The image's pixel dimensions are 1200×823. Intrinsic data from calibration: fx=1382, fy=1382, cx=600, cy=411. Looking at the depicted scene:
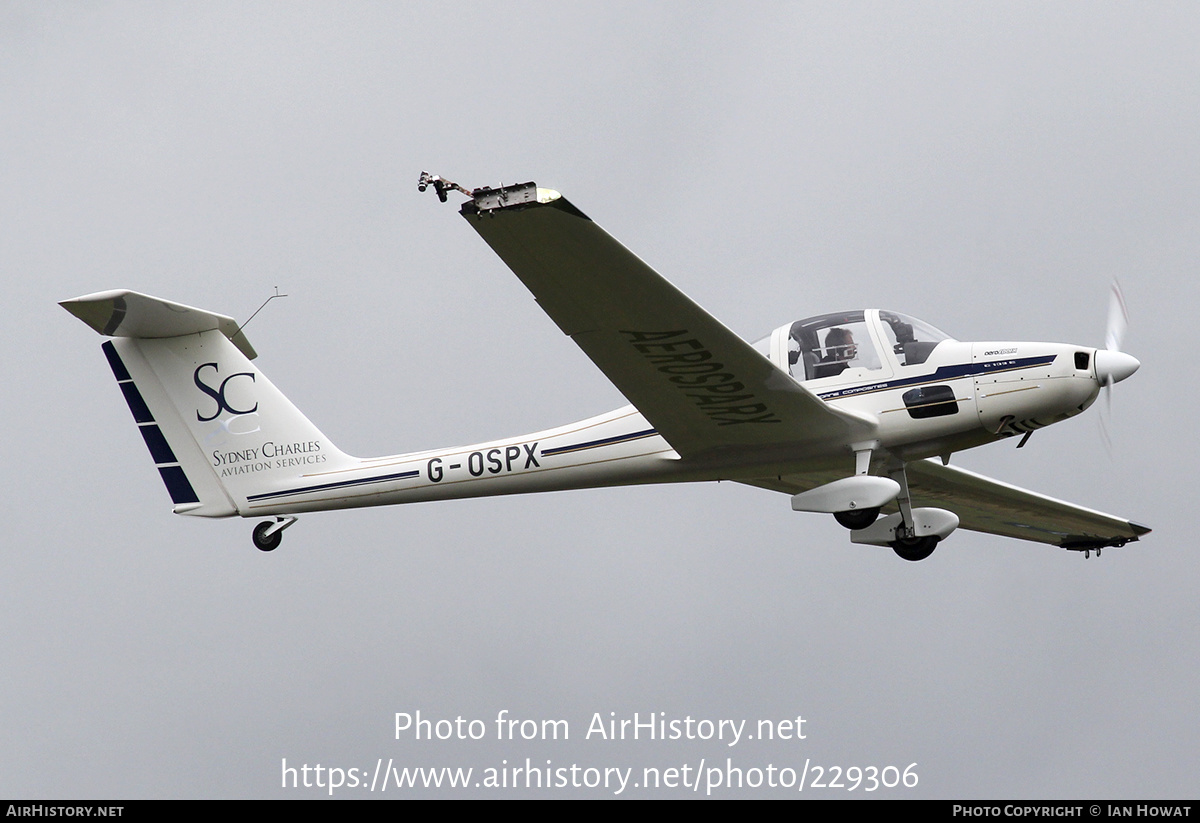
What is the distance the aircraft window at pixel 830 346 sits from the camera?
12.8 meters

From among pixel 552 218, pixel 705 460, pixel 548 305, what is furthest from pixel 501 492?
pixel 552 218

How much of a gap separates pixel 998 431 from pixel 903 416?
883mm

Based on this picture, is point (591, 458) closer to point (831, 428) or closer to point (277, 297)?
point (831, 428)

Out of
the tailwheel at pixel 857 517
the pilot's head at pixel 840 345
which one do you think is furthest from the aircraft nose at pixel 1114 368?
the tailwheel at pixel 857 517

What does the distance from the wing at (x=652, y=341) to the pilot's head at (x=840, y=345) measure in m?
0.63

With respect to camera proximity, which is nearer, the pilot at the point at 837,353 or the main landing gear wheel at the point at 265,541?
the pilot at the point at 837,353

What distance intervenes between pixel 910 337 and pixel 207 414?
7.64m

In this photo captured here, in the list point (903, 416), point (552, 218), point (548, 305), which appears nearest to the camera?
point (552, 218)

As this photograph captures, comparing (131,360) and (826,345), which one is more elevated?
(131,360)

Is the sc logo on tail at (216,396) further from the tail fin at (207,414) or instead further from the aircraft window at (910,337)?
the aircraft window at (910,337)

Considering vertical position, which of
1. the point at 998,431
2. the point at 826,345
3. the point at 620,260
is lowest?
the point at 998,431

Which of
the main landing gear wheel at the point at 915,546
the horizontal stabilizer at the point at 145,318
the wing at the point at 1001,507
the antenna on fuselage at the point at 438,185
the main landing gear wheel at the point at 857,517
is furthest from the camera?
the wing at the point at 1001,507

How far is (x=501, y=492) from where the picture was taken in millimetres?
13836

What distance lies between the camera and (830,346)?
42.2 ft
